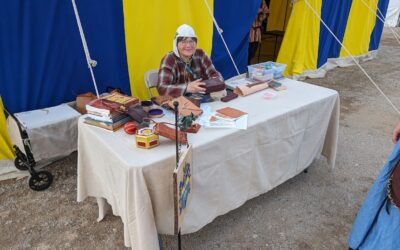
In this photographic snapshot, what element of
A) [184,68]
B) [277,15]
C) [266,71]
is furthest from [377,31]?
[184,68]

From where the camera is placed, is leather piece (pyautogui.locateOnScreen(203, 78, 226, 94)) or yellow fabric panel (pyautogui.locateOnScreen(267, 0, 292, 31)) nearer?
leather piece (pyautogui.locateOnScreen(203, 78, 226, 94))

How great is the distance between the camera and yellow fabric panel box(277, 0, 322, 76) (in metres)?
4.27

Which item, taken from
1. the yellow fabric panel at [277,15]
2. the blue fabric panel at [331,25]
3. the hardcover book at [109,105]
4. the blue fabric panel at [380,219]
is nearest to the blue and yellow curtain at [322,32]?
the blue fabric panel at [331,25]

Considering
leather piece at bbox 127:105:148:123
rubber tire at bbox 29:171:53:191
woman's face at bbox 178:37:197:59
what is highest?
woman's face at bbox 178:37:197:59

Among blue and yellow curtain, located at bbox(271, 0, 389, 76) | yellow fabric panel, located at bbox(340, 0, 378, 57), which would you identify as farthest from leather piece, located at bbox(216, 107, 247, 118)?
yellow fabric panel, located at bbox(340, 0, 378, 57)

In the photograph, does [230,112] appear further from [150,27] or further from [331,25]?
[331,25]

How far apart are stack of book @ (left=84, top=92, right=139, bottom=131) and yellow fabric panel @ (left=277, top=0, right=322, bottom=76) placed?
3.50 m

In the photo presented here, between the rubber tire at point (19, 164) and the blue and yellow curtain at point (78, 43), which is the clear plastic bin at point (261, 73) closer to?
the blue and yellow curtain at point (78, 43)

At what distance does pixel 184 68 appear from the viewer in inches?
Result: 86.4

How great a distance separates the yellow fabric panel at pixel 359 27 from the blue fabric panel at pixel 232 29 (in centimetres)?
261

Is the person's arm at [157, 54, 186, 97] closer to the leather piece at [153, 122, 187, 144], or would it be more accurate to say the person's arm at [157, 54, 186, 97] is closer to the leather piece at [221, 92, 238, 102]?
the leather piece at [221, 92, 238, 102]

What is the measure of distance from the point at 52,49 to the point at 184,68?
1.10 m

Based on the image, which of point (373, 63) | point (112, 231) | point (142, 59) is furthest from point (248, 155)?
point (373, 63)

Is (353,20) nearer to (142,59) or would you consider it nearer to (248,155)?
(142,59)
